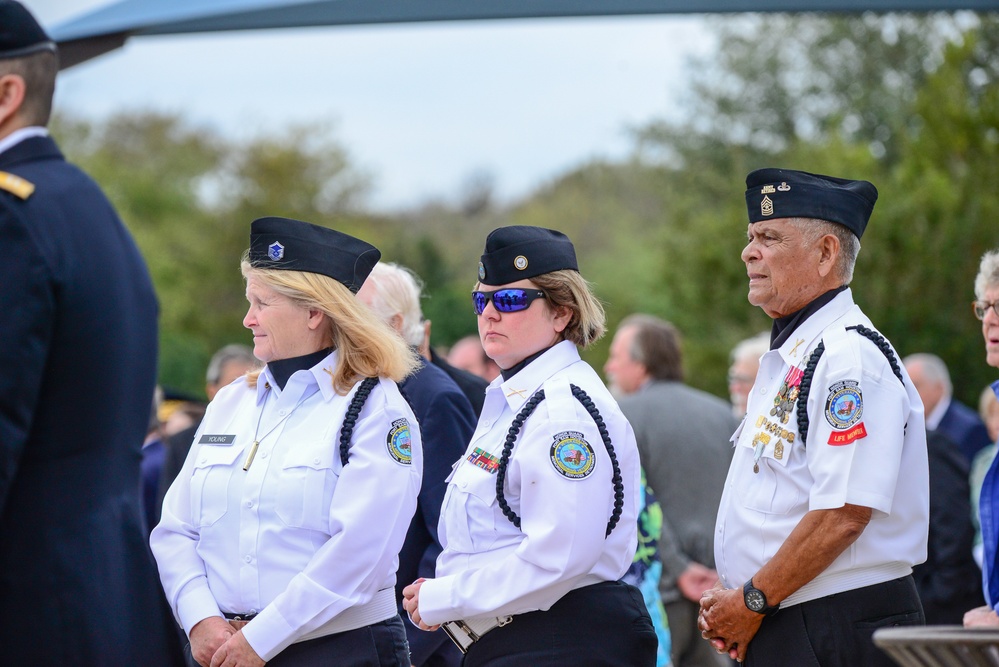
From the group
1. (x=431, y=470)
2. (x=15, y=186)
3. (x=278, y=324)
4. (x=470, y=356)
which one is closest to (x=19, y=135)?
(x=15, y=186)

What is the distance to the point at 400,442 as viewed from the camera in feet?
11.0

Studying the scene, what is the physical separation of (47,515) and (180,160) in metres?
34.5

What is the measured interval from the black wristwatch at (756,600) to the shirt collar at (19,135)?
220 cm

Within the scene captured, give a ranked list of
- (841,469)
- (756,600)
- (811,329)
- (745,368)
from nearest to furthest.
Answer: (841,469) < (756,600) < (811,329) < (745,368)

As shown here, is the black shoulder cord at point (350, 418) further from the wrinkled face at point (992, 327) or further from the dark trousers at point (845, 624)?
the wrinkled face at point (992, 327)

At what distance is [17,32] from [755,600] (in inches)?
93.4

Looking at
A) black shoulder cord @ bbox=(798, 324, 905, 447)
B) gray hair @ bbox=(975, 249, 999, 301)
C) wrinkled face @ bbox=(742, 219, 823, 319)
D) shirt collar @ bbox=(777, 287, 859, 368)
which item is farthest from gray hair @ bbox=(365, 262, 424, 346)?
gray hair @ bbox=(975, 249, 999, 301)

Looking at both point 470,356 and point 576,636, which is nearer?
point 576,636

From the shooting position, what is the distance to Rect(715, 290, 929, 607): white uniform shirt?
122 inches

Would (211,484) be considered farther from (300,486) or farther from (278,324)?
(278,324)

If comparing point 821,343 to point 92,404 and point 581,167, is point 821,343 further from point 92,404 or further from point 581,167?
point 581,167

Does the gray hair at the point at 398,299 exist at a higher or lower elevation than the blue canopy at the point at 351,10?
lower

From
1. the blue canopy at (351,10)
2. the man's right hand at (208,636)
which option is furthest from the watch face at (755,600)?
the blue canopy at (351,10)

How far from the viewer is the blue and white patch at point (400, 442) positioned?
332 cm
